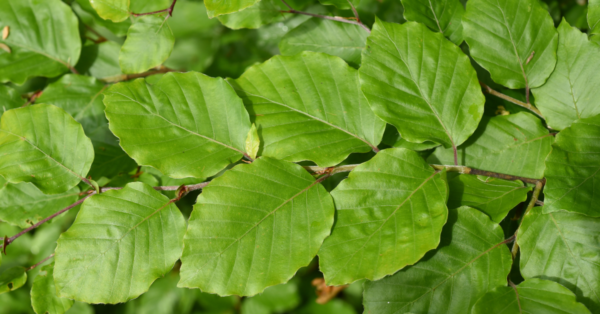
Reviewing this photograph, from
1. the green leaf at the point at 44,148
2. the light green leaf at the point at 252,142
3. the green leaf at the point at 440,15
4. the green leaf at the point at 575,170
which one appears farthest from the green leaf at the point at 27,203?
the green leaf at the point at 575,170

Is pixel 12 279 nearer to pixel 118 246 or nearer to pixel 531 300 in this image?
pixel 118 246

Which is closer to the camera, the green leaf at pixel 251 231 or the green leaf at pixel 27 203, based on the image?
the green leaf at pixel 251 231

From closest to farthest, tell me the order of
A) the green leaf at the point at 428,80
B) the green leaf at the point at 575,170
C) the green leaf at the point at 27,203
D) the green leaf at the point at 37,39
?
the green leaf at the point at 575,170 < the green leaf at the point at 428,80 < the green leaf at the point at 27,203 < the green leaf at the point at 37,39

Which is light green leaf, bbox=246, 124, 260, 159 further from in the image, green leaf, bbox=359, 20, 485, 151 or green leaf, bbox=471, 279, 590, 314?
green leaf, bbox=471, 279, 590, 314

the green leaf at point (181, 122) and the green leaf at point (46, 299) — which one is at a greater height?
the green leaf at point (181, 122)

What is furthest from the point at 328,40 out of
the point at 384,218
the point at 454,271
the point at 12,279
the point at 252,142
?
the point at 12,279

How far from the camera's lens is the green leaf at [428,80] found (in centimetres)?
73

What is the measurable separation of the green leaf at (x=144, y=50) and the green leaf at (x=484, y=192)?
0.70m

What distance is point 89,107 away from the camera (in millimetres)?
978

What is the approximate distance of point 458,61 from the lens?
739mm

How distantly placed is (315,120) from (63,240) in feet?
1.66

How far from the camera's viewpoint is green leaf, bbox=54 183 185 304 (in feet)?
2.20

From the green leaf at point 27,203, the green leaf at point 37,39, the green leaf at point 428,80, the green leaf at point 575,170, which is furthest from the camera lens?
the green leaf at point 37,39

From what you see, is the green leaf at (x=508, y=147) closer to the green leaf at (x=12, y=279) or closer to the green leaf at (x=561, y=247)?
the green leaf at (x=561, y=247)
